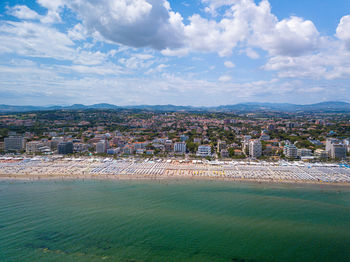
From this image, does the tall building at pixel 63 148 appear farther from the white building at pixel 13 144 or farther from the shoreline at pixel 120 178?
the shoreline at pixel 120 178

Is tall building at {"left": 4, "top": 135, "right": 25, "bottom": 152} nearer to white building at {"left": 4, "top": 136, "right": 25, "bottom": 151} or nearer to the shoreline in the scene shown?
white building at {"left": 4, "top": 136, "right": 25, "bottom": 151}

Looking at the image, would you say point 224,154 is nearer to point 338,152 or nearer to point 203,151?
point 203,151

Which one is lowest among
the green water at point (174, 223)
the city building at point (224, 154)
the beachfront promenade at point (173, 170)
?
the green water at point (174, 223)

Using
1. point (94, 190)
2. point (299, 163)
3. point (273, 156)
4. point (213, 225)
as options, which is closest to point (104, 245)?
point (213, 225)

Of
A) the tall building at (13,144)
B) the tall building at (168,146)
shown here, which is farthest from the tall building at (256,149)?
the tall building at (13,144)

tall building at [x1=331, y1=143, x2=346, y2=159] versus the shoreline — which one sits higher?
tall building at [x1=331, y1=143, x2=346, y2=159]

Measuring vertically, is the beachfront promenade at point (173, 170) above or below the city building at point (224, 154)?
below

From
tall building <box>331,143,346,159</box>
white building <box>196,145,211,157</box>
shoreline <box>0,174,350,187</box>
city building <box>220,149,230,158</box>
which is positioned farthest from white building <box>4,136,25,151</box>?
tall building <box>331,143,346,159</box>

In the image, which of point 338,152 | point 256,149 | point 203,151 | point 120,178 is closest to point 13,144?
point 120,178
